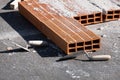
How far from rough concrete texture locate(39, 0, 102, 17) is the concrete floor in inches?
30.1

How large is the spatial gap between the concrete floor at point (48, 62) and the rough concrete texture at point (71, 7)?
0.76m

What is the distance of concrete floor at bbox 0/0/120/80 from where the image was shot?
11.2 metres

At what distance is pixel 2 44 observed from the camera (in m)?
13.3

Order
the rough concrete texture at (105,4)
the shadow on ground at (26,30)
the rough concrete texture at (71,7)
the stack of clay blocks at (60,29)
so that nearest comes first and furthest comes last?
the stack of clay blocks at (60,29) < the shadow on ground at (26,30) < the rough concrete texture at (71,7) < the rough concrete texture at (105,4)

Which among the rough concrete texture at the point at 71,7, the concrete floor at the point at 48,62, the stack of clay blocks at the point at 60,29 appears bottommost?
the concrete floor at the point at 48,62

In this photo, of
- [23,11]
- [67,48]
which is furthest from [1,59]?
[23,11]

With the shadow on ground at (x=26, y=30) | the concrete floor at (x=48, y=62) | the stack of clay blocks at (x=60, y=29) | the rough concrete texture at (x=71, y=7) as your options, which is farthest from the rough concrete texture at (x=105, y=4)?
the shadow on ground at (x=26, y=30)

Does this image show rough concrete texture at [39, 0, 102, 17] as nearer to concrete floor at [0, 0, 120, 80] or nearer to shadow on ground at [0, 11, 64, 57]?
concrete floor at [0, 0, 120, 80]

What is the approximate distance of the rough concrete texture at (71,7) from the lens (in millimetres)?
14619

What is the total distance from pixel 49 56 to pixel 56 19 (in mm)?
2140

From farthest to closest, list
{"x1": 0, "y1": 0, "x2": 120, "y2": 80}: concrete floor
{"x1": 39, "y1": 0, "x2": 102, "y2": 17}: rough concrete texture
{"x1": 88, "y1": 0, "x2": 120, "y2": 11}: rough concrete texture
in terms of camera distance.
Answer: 1. {"x1": 88, "y1": 0, "x2": 120, "y2": 11}: rough concrete texture
2. {"x1": 39, "y1": 0, "x2": 102, "y2": 17}: rough concrete texture
3. {"x1": 0, "y1": 0, "x2": 120, "y2": 80}: concrete floor

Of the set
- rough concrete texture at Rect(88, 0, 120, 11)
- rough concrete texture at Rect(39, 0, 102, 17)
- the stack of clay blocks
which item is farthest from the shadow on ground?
rough concrete texture at Rect(88, 0, 120, 11)

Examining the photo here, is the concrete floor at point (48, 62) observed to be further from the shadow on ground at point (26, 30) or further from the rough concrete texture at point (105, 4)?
the rough concrete texture at point (105, 4)

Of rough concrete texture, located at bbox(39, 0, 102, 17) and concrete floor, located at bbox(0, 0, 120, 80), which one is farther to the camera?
rough concrete texture, located at bbox(39, 0, 102, 17)
